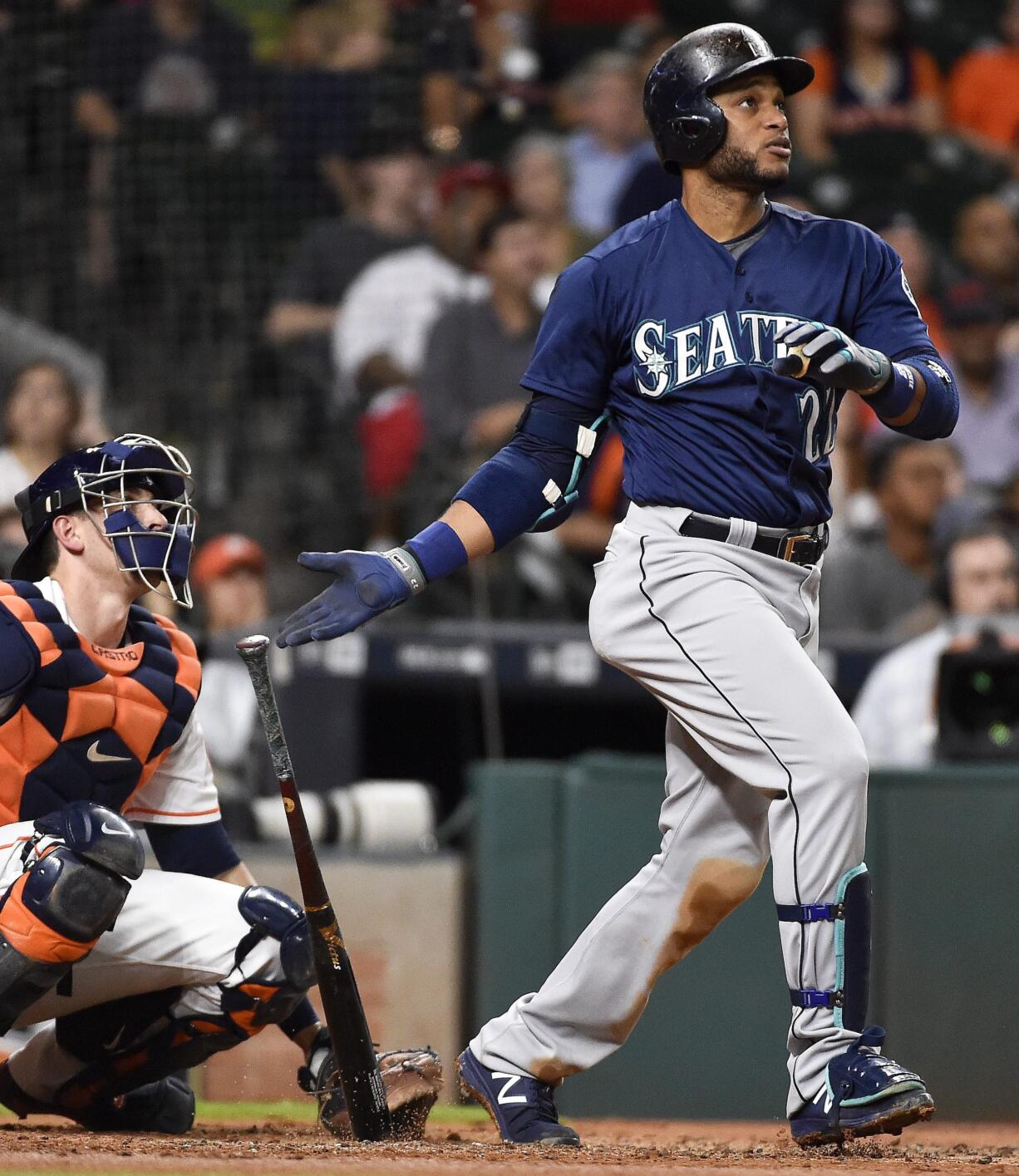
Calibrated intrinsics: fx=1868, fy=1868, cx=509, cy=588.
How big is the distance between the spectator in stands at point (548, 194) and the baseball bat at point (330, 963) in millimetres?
4953

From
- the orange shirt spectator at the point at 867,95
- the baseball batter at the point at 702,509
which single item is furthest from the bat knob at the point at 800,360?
the orange shirt spectator at the point at 867,95

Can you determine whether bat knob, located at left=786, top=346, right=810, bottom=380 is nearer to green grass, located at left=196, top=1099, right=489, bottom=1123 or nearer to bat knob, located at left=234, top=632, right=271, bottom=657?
bat knob, located at left=234, top=632, right=271, bottom=657

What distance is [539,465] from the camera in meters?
3.24

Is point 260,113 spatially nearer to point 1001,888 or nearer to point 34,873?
point 1001,888

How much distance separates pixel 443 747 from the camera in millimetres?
6688

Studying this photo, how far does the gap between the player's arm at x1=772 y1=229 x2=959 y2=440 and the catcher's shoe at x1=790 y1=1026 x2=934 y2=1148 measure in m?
0.99

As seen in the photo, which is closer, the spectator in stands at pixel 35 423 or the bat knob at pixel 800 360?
the bat knob at pixel 800 360

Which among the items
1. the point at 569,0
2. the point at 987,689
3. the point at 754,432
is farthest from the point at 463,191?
the point at 754,432

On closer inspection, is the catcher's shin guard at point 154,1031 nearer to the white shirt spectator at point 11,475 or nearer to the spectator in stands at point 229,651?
the spectator in stands at point 229,651

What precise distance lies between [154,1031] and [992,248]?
250 inches

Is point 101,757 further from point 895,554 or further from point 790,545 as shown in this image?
point 895,554

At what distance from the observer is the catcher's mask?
11.0 feet

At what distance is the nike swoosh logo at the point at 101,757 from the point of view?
3.34 metres

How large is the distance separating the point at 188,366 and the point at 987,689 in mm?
3908
